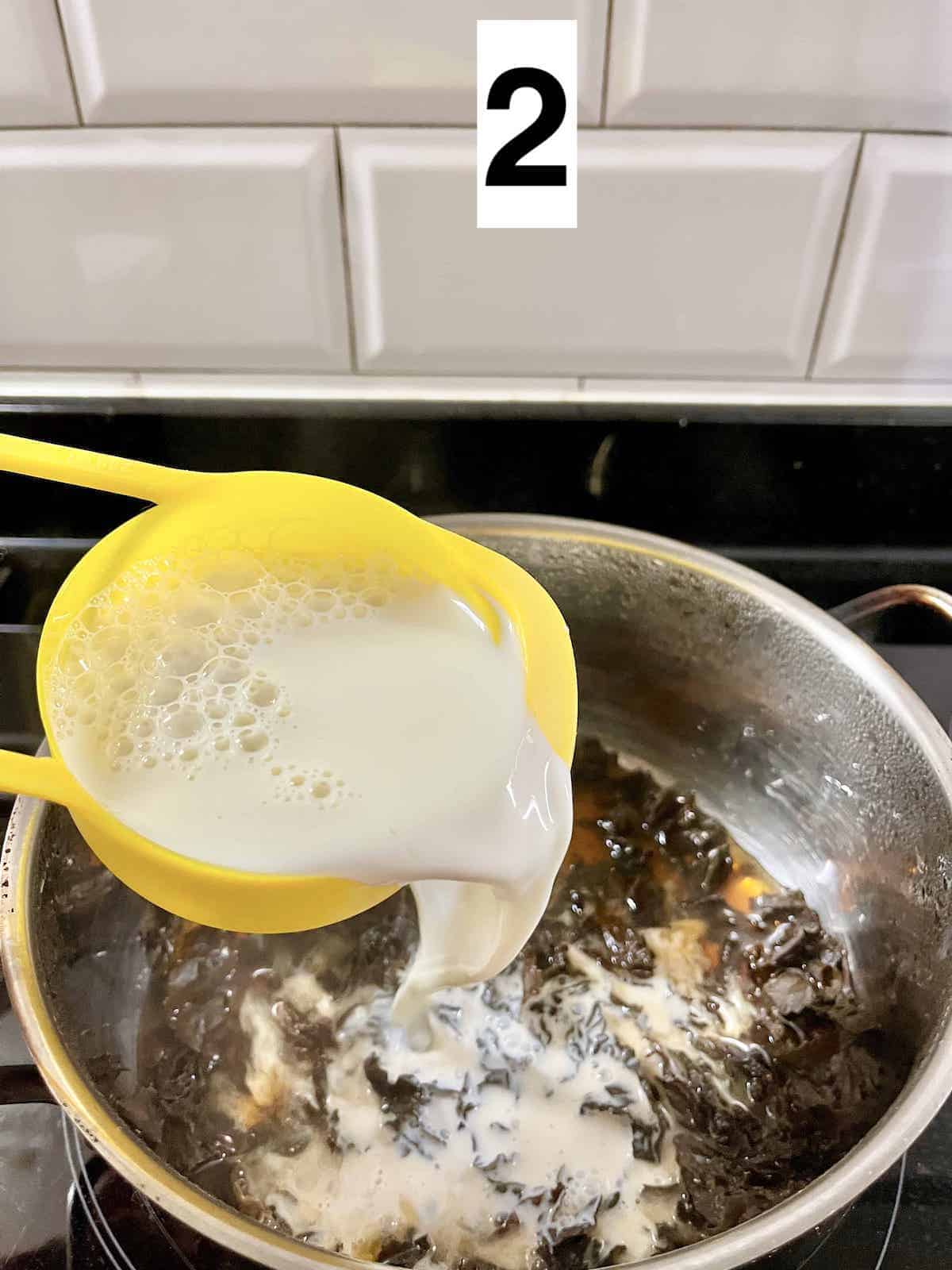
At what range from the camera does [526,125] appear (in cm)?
60

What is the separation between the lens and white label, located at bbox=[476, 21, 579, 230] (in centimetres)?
57

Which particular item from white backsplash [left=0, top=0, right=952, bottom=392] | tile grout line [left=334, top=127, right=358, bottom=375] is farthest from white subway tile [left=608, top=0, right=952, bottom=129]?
tile grout line [left=334, top=127, right=358, bottom=375]

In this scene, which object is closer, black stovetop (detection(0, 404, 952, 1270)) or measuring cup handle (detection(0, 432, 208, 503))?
Result: measuring cup handle (detection(0, 432, 208, 503))

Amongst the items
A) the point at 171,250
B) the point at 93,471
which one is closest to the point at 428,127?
the point at 171,250

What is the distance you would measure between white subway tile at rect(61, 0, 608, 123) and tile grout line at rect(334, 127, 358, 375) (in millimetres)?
20

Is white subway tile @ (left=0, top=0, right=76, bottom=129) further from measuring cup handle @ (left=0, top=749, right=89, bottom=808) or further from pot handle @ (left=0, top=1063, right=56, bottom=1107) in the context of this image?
pot handle @ (left=0, top=1063, right=56, bottom=1107)

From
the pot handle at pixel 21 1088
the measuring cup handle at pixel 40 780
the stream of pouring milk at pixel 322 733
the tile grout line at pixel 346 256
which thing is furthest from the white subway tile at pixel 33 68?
the pot handle at pixel 21 1088

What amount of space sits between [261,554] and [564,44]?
0.33m

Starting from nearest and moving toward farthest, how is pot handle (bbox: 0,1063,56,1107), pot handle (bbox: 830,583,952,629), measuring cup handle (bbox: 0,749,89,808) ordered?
measuring cup handle (bbox: 0,749,89,808) < pot handle (bbox: 0,1063,56,1107) < pot handle (bbox: 830,583,952,629)

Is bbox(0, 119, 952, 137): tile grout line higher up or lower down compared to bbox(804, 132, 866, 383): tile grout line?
higher up

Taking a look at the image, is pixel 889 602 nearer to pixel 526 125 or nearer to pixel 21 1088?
pixel 526 125

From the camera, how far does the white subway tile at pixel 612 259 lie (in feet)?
1.98

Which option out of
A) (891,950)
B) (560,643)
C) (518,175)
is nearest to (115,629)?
(560,643)

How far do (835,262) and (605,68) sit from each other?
19cm
